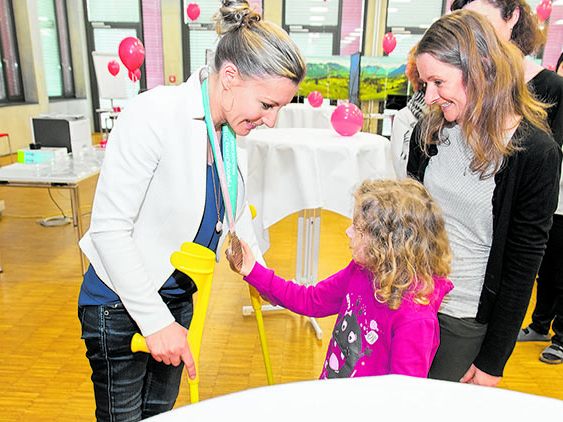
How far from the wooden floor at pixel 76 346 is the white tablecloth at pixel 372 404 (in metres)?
1.63

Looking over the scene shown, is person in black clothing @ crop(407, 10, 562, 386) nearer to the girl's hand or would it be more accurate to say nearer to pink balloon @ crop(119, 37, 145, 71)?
the girl's hand

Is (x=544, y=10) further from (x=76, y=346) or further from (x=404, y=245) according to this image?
(x=76, y=346)

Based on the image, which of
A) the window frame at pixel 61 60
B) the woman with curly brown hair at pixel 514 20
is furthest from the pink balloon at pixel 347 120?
the window frame at pixel 61 60

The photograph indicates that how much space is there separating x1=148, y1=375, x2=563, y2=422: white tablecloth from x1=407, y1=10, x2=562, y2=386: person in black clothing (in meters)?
0.53

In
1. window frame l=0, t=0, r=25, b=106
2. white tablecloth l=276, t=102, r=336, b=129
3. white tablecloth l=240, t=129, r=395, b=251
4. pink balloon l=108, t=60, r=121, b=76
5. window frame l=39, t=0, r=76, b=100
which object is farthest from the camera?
window frame l=39, t=0, r=76, b=100

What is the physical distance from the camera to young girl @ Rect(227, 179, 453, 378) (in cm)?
103

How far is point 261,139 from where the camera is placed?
99.0 inches

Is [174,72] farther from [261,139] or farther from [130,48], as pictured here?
[261,139]

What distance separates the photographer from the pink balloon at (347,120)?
2.71m

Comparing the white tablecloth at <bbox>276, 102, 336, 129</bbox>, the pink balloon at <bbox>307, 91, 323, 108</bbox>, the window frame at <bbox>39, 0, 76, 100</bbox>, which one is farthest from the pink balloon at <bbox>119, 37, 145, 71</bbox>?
the window frame at <bbox>39, 0, 76, 100</bbox>

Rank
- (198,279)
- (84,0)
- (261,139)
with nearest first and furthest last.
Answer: (198,279) < (261,139) < (84,0)

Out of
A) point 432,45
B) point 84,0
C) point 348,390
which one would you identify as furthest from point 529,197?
point 84,0

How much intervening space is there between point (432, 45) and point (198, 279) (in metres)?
0.72

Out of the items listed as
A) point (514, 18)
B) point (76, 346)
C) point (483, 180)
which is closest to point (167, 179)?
point (483, 180)
